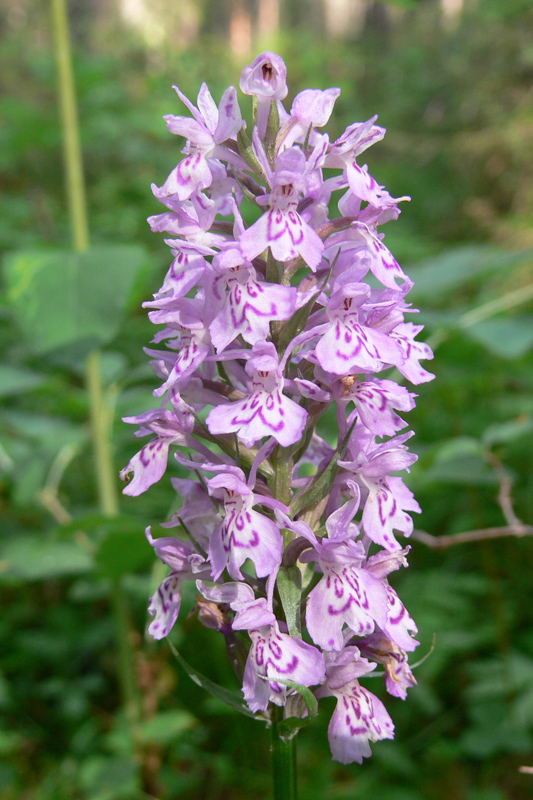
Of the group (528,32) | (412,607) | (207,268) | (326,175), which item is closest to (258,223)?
(207,268)

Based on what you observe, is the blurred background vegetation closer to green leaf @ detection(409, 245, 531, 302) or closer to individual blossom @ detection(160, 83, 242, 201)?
green leaf @ detection(409, 245, 531, 302)

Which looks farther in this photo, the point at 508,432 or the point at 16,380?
the point at 16,380

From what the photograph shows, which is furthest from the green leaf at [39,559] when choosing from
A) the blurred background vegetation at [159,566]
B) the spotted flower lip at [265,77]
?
the spotted flower lip at [265,77]

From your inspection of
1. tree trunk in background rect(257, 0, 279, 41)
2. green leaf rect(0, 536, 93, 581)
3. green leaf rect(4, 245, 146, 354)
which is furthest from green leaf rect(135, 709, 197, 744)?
tree trunk in background rect(257, 0, 279, 41)

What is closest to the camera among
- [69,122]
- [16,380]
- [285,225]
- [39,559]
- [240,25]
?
[285,225]

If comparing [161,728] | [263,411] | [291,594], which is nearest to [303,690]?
[291,594]

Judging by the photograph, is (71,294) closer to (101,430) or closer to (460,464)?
(101,430)

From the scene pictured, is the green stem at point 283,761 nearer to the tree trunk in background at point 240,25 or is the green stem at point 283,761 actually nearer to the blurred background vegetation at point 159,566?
the blurred background vegetation at point 159,566

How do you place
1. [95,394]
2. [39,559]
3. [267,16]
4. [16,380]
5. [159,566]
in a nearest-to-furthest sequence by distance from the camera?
[159,566] < [16,380] < [39,559] < [95,394] < [267,16]
